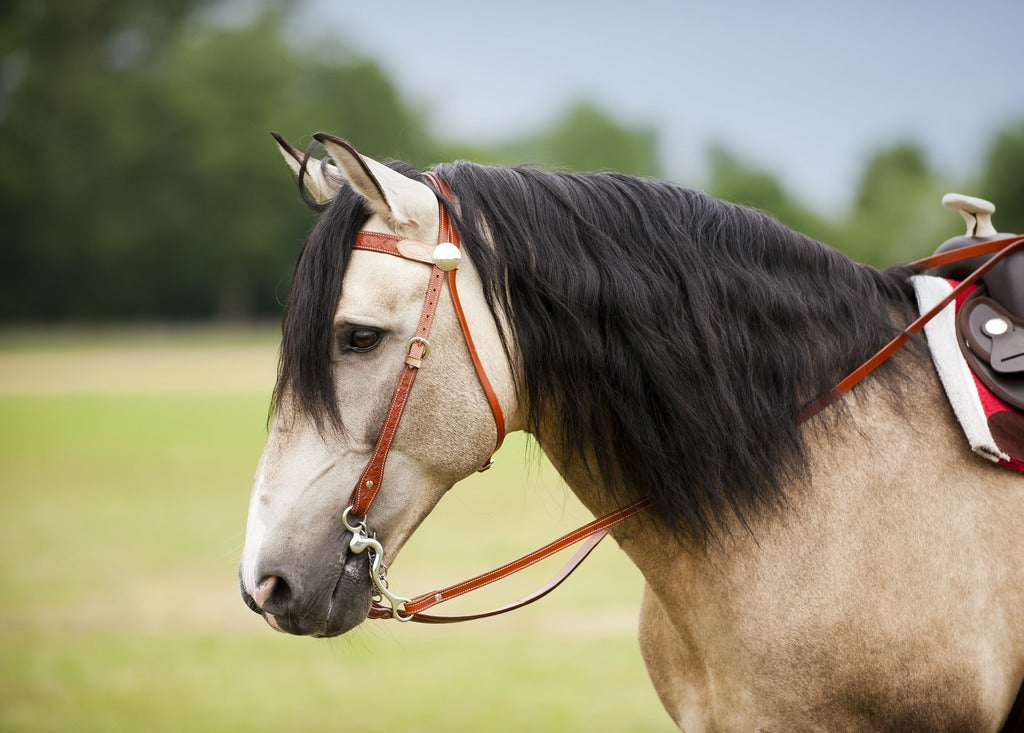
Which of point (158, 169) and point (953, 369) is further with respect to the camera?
point (158, 169)

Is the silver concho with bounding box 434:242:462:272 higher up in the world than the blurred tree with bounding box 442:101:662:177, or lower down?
higher up

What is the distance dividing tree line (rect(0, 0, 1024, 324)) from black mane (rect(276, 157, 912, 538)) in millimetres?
49769

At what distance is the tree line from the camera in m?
54.2

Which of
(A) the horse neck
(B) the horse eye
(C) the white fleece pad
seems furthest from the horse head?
(C) the white fleece pad

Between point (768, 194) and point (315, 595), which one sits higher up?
point (315, 595)

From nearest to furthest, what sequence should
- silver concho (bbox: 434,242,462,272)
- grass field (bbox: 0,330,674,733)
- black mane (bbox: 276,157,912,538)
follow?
silver concho (bbox: 434,242,462,272) < black mane (bbox: 276,157,912,538) < grass field (bbox: 0,330,674,733)

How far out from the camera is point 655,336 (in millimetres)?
2465

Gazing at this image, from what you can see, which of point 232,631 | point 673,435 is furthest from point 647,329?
point 232,631

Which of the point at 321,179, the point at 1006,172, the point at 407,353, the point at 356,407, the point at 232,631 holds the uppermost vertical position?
the point at 321,179

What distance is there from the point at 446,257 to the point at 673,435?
794 mm

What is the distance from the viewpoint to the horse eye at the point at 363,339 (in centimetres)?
231

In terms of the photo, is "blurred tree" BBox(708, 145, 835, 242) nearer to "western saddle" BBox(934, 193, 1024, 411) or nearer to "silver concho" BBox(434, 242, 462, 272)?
"western saddle" BBox(934, 193, 1024, 411)

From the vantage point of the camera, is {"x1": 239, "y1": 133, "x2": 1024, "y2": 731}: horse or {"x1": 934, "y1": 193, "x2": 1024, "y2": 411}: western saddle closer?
{"x1": 239, "y1": 133, "x2": 1024, "y2": 731}: horse

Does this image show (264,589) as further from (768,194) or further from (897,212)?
Answer: (768,194)
